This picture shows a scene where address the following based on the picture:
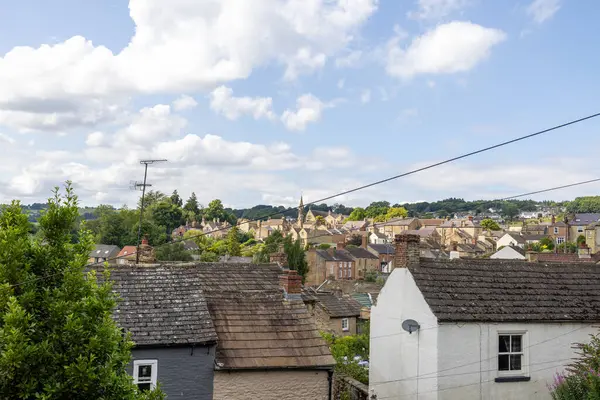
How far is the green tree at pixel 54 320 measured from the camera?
811 centimetres

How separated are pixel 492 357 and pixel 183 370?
9055 millimetres

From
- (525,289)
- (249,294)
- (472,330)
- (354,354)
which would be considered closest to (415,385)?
(472,330)

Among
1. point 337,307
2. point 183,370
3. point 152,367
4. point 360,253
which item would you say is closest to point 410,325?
point 183,370

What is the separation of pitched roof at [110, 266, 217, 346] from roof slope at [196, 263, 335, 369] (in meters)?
0.85

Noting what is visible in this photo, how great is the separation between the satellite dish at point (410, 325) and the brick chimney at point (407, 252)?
1.72m

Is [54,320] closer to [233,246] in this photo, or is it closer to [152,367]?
[152,367]

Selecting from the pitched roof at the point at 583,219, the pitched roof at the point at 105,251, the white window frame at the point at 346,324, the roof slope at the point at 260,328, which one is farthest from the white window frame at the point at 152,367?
the pitched roof at the point at 583,219

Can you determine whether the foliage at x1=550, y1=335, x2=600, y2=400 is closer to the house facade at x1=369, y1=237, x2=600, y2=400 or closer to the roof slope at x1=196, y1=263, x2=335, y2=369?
the house facade at x1=369, y1=237, x2=600, y2=400

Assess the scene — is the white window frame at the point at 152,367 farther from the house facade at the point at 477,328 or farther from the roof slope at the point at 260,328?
the house facade at the point at 477,328

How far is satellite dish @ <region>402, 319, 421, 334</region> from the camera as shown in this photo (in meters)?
17.3

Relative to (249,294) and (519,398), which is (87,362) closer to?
(249,294)

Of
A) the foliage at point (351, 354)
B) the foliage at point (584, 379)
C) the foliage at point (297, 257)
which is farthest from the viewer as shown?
the foliage at point (297, 257)

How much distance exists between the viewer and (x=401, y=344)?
717 inches

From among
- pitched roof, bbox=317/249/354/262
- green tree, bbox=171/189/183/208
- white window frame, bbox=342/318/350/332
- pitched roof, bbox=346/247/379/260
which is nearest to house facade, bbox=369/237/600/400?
white window frame, bbox=342/318/350/332
